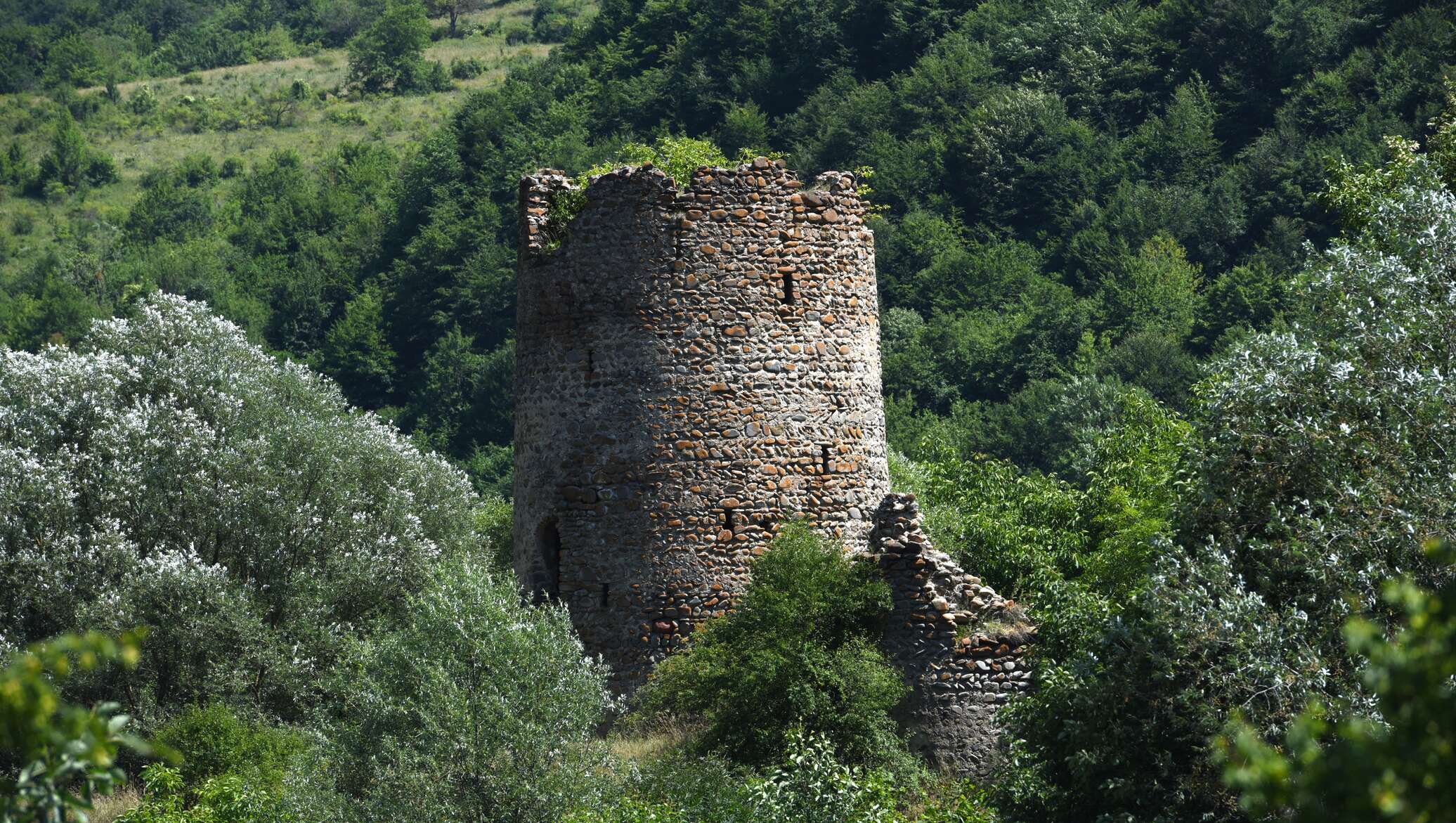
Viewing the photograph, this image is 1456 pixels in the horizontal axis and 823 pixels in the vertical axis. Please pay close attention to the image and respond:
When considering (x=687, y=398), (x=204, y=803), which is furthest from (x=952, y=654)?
(x=204, y=803)

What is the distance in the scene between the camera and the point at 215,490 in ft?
76.2

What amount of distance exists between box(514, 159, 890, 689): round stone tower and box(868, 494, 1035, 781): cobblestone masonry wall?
167 cm

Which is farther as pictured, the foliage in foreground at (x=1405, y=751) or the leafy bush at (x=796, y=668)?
the leafy bush at (x=796, y=668)

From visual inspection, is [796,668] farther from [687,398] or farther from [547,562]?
[547,562]

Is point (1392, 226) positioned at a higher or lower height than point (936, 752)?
higher

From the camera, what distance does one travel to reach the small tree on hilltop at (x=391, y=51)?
112 m

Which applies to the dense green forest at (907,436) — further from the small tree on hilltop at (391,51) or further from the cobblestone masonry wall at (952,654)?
the small tree on hilltop at (391,51)

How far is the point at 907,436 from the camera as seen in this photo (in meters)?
46.7

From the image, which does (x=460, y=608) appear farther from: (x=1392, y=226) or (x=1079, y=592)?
(x=1392, y=226)

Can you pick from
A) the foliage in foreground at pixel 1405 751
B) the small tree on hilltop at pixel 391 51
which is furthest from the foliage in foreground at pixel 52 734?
the small tree on hilltop at pixel 391 51

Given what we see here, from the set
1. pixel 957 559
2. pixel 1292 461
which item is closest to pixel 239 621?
pixel 957 559

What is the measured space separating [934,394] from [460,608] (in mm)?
36155

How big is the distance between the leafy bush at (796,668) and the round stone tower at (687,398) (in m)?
0.86

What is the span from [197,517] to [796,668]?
9688mm
